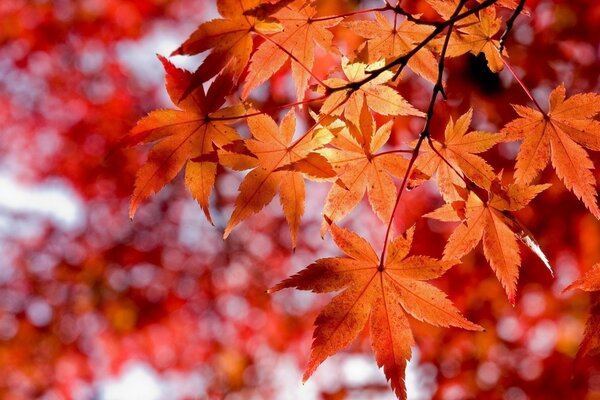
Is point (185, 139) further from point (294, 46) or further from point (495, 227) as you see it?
point (495, 227)

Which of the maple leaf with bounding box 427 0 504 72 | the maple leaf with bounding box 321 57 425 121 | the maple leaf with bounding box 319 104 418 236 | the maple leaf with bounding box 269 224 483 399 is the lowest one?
the maple leaf with bounding box 269 224 483 399

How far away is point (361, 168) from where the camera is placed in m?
1.18

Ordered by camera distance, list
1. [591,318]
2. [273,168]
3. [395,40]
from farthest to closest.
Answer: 1. [395,40]
2. [273,168]
3. [591,318]

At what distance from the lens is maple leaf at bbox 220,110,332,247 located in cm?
107

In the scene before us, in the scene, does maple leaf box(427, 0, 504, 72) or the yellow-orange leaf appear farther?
maple leaf box(427, 0, 504, 72)

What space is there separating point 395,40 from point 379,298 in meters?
0.54

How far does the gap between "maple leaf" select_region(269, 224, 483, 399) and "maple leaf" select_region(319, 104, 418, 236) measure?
9 centimetres

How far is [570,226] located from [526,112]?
2678 mm

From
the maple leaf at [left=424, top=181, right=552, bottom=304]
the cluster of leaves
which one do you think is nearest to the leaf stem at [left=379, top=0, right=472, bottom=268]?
the cluster of leaves

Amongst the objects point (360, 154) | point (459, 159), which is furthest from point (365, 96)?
point (459, 159)

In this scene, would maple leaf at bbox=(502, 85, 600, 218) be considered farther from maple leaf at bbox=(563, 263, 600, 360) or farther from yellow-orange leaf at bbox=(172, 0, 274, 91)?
yellow-orange leaf at bbox=(172, 0, 274, 91)

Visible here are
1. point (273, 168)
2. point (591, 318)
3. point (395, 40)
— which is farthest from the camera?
point (395, 40)

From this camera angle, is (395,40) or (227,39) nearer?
(227,39)

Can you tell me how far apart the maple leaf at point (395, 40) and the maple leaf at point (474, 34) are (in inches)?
2.0
